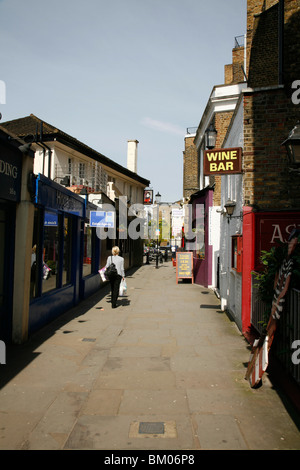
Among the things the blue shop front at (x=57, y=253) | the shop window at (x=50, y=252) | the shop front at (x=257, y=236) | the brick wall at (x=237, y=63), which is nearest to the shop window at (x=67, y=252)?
the blue shop front at (x=57, y=253)

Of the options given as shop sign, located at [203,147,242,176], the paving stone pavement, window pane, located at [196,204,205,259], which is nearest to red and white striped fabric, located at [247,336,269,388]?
the paving stone pavement

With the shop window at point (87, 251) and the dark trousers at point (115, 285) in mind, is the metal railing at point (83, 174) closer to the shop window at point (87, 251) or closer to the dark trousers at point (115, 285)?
the shop window at point (87, 251)

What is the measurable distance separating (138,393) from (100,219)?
9245 millimetres

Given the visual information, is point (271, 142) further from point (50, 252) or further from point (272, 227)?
point (50, 252)

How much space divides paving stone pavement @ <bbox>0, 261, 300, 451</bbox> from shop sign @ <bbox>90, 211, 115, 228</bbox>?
5273 mm

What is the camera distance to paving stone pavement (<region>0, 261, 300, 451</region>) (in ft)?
11.5

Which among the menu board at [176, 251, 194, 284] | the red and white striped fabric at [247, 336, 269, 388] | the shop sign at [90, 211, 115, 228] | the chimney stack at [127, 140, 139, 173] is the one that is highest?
the chimney stack at [127, 140, 139, 173]

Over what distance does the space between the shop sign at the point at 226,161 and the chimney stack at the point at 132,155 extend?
2725 centimetres

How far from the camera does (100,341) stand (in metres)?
7.13

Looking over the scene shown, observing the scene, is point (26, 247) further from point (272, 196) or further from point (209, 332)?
point (272, 196)

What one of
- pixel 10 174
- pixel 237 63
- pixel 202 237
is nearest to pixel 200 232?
pixel 202 237

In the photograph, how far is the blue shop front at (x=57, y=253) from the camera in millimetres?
7801

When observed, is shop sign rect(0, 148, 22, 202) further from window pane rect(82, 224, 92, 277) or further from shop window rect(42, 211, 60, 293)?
window pane rect(82, 224, 92, 277)

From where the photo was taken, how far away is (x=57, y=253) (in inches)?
378
